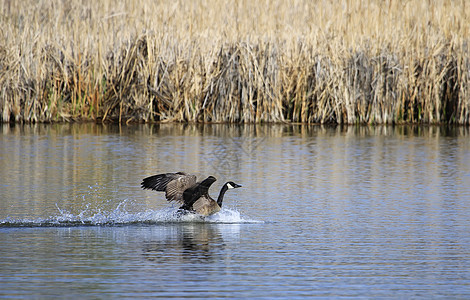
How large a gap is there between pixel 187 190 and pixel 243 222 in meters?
0.62

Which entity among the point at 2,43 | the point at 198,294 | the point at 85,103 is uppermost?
the point at 2,43

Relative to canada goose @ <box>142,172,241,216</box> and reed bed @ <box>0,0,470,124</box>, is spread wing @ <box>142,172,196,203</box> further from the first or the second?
reed bed @ <box>0,0,470,124</box>

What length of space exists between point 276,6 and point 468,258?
14176 millimetres

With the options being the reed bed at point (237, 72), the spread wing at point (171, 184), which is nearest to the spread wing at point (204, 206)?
the spread wing at point (171, 184)

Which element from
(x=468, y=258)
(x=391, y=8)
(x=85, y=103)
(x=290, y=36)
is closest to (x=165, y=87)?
(x=85, y=103)

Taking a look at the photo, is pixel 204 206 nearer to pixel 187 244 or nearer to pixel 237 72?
pixel 187 244

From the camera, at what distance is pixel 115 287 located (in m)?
4.99

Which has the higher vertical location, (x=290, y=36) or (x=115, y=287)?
(x=290, y=36)

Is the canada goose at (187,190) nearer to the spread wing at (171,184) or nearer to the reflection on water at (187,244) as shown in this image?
the spread wing at (171,184)

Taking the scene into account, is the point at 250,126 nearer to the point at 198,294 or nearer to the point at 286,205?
the point at 286,205

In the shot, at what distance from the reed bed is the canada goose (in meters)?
9.37

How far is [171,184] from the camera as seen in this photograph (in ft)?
25.0

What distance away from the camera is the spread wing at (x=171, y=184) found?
7.60 metres

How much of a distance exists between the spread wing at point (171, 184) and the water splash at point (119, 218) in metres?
0.16
